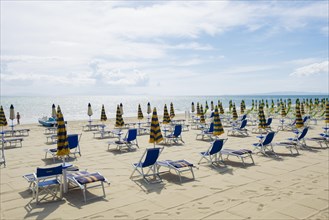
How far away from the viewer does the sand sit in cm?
543

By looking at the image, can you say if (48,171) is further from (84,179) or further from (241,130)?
(241,130)

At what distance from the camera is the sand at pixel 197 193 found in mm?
5434

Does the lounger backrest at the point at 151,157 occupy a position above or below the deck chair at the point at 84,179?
above

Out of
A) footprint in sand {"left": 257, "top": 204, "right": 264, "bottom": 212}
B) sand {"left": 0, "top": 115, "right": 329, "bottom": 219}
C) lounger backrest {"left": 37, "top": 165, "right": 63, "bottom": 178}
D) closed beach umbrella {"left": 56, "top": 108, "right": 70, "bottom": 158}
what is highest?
closed beach umbrella {"left": 56, "top": 108, "right": 70, "bottom": 158}

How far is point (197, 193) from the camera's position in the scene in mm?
6582

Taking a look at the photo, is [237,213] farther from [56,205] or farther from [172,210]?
[56,205]

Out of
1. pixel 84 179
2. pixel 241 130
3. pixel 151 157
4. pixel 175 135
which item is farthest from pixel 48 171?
pixel 241 130

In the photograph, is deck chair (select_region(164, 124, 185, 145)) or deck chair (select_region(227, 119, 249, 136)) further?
deck chair (select_region(227, 119, 249, 136))

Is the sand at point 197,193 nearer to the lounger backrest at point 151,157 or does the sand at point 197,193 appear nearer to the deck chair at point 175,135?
the lounger backrest at point 151,157

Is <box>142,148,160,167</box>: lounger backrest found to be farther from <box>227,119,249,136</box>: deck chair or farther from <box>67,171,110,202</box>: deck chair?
<box>227,119,249,136</box>: deck chair

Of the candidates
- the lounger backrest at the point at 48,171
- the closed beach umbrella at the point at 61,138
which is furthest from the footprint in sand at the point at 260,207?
the closed beach umbrella at the point at 61,138

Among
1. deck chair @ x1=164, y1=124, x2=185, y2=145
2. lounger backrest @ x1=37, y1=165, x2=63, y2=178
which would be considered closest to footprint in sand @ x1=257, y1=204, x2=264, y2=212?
lounger backrest @ x1=37, y1=165, x2=63, y2=178

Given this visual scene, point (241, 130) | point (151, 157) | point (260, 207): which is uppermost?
point (151, 157)

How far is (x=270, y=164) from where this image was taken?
931cm
